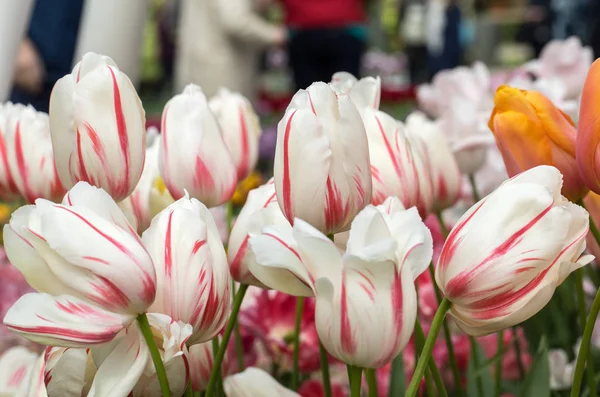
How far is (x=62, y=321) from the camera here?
1.07ft

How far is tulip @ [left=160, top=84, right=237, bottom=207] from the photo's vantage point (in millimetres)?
448

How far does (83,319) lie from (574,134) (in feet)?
0.79

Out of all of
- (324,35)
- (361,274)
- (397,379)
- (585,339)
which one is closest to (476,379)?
(397,379)

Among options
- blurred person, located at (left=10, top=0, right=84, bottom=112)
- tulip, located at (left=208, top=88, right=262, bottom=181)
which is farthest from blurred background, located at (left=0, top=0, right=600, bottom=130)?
tulip, located at (left=208, top=88, right=262, bottom=181)

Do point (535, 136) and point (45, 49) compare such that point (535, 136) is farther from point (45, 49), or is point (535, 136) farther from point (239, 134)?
point (45, 49)

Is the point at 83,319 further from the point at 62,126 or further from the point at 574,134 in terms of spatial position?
the point at 574,134

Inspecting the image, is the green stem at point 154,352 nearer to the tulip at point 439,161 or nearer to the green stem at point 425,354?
the green stem at point 425,354

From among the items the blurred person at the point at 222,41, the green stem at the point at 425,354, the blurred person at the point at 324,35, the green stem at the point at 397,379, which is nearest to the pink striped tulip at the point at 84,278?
the green stem at the point at 425,354

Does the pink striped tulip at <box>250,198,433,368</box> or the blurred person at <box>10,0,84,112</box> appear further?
the blurred person at <box>10,0,84,112</box>

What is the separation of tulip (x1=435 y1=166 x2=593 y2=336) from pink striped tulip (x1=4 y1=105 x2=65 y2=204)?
246mm

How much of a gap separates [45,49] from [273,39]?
4.05ft

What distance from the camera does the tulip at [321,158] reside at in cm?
35

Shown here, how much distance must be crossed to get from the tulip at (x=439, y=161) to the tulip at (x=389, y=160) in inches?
4.0

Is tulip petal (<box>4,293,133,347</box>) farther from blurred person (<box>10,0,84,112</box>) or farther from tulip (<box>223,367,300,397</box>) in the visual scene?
blurred person (<box>10,0,84,112</box>)
